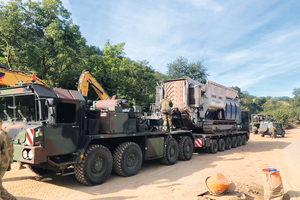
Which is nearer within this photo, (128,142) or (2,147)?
(2,147)

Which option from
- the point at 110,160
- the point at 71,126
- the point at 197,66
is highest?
the point at 197,66

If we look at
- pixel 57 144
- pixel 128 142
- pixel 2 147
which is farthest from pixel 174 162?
pixel 2 147

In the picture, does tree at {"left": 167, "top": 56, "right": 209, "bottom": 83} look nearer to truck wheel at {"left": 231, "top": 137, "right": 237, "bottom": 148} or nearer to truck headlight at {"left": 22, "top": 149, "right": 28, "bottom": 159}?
truck wheel at {"left": 231, "top": 137, "right": 237, "bottom": 148}

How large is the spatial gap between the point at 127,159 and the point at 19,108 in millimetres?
3644

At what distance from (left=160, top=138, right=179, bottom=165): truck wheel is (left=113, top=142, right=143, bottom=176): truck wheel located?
1.75 metres

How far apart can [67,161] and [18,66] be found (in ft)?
36.0

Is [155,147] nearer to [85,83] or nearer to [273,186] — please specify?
[85,83]

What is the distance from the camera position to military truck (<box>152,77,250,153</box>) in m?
11.9

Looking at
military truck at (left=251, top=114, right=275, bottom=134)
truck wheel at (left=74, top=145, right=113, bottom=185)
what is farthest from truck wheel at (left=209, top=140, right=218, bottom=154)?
military truck at (left=251, top=114, right=275, bottom=134)

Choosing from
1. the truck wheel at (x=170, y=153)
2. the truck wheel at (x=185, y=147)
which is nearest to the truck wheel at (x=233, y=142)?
the truck wheel at (x=185, y=147)

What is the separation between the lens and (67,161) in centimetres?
594

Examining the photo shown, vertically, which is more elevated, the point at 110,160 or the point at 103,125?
the point at 103,125

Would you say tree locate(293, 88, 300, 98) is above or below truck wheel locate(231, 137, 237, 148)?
above

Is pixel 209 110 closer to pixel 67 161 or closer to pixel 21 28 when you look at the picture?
pixel 67 161
